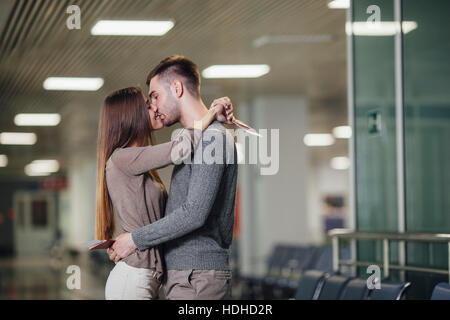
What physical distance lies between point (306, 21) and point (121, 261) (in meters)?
5.14

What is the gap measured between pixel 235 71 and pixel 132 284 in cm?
725

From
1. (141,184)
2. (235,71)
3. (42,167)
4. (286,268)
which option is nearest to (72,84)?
(235,71)

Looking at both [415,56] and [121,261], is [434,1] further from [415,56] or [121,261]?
[121,261]

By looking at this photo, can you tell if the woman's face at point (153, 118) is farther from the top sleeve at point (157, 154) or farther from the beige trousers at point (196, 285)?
the beige trousers at point (196, 285)

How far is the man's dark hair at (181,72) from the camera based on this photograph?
2424 mm

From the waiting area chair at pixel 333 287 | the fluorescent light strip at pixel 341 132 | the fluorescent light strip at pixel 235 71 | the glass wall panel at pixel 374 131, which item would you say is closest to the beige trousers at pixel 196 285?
the waiting area chair at pixel 333 287

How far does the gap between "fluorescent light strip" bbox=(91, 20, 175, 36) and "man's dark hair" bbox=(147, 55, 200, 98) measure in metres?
4.34

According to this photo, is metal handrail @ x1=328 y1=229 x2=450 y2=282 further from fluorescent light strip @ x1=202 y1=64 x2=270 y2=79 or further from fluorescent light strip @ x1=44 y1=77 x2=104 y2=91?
fluorescent light strip @ x1=44 y1=77 x2=104 y2=91

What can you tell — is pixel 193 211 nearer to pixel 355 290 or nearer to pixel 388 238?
pixel 355 290

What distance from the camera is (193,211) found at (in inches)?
86.9

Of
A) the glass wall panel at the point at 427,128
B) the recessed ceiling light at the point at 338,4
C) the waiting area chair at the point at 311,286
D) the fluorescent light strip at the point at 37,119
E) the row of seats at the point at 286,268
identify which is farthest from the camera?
the fluorescent light strip at the point at 37,119

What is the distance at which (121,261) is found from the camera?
2336 millimetres

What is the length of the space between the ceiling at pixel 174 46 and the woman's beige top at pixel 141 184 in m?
1.74
